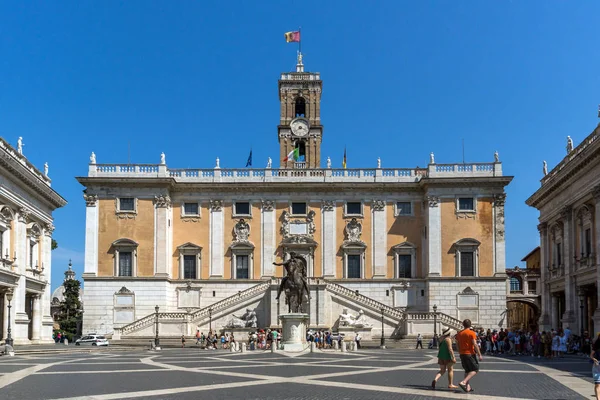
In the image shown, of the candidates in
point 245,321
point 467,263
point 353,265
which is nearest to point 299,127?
point 353,265

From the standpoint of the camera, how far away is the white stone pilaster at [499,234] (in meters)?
57.6

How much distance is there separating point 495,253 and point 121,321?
91.2ft

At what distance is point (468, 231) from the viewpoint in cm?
5784

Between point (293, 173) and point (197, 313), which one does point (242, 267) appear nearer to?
point (197, 313)

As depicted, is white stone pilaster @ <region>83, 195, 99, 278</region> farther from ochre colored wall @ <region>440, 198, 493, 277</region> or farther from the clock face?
ochre colored wall @ <region>440, 198, 493, 277</region>

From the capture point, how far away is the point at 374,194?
5925 cm

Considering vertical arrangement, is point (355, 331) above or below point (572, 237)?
below

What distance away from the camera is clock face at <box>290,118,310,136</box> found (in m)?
70.7

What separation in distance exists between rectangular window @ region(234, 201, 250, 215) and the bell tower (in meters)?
11.0

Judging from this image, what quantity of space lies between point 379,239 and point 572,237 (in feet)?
57.0

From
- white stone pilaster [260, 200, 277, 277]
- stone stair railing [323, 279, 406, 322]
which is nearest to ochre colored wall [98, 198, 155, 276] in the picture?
white stone pilaster [260, 200, 277, 277]

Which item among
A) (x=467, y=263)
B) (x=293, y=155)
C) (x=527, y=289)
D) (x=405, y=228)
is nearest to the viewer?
(x=467, y=263)

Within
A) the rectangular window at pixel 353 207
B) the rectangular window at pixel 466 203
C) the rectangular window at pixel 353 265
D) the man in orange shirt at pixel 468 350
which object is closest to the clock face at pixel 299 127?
the rectangular window at pixel 353 207

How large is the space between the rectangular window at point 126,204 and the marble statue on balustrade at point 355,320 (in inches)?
694
